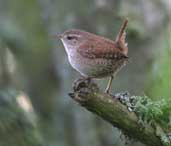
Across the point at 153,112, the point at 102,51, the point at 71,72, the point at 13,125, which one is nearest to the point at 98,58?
the point at 102,51

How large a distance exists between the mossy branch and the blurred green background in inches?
35.7

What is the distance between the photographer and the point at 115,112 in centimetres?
310

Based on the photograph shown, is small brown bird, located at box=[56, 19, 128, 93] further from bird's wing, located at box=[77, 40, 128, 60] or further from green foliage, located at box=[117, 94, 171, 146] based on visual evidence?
green foliage, located at box=[117, 94, 171, 146]

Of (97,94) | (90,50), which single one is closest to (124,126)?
(97,94)

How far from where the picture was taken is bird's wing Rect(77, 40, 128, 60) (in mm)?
3526

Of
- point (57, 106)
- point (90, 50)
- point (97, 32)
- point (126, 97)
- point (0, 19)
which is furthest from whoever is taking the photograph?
point (0, 19)

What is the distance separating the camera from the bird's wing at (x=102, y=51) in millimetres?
3526

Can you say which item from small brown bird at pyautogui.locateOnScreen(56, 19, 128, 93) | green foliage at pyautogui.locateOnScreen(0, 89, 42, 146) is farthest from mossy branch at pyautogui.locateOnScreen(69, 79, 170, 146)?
green foliage at pyautogui.locateOnScreen(0, 89, 42, 146)

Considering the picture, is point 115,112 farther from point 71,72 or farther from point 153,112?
point 71,72

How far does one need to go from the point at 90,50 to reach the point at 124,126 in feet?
1.91

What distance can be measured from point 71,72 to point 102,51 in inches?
93.9

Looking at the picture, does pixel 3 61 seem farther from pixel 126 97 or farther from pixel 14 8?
pixel 126 97

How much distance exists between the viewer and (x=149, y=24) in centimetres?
585

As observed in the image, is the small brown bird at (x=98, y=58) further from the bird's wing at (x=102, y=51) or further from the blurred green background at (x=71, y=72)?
the blurred green background at (x=71, y=72)
